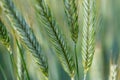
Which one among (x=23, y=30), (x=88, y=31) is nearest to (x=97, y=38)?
(x=88, y=31)

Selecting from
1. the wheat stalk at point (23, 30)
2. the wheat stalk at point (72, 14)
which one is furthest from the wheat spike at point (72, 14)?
the wheat stalk at point (23, 30)

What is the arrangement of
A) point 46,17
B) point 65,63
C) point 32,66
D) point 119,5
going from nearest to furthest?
point 46,17 < point 65,63 < point 119,5 < point 32,66

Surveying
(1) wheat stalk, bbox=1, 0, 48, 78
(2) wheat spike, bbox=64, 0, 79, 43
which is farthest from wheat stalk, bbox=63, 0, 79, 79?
(1) wheat stalk, bbox=1, 0, 48, 78

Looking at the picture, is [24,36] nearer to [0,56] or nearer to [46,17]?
[46,17]

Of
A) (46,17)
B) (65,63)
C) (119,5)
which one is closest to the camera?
(46,17)

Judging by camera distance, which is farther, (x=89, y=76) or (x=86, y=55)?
(x=89, y=76)

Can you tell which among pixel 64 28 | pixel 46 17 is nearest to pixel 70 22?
pixel 46 17

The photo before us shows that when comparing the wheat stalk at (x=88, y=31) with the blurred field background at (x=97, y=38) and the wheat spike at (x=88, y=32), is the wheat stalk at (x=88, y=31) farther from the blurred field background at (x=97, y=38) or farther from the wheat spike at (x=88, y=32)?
the blurred field background at (x=97, y=38)
